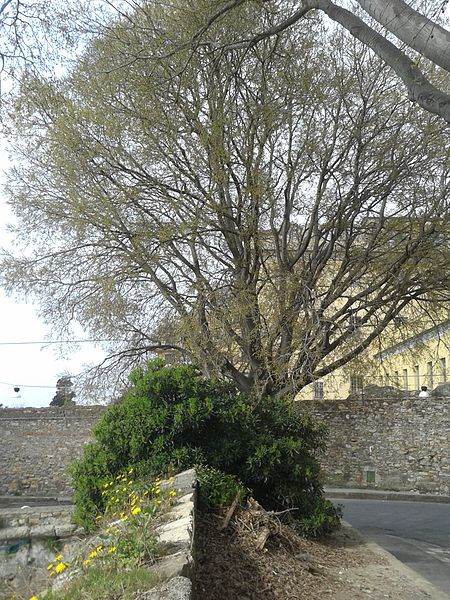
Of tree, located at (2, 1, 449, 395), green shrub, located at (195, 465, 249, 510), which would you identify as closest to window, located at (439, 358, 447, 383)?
tree, located at (2, 1, 449, 395)

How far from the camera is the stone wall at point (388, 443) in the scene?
976 inches

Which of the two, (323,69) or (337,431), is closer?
(323,69)

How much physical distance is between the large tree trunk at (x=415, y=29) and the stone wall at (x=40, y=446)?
917 inches

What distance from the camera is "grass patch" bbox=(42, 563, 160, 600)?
371 centimetres

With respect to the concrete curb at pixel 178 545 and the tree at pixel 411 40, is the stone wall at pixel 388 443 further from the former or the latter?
the tree at pixel 411 40

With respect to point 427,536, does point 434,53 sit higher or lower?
higher

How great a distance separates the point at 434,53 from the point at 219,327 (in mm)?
8376

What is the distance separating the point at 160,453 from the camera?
8617 millimetres

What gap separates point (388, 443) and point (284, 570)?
64.1 ft

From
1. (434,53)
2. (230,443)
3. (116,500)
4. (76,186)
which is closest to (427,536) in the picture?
(230,443)

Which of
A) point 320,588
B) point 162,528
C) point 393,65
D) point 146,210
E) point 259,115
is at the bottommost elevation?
point 320,588

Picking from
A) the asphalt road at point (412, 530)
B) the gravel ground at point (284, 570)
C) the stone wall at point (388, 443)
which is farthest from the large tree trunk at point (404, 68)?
the stone wall at point (388, 443)

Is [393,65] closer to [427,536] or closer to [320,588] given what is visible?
[320,588]

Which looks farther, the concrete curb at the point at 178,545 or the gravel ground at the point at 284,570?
the gravel ground at the point at 284,570
